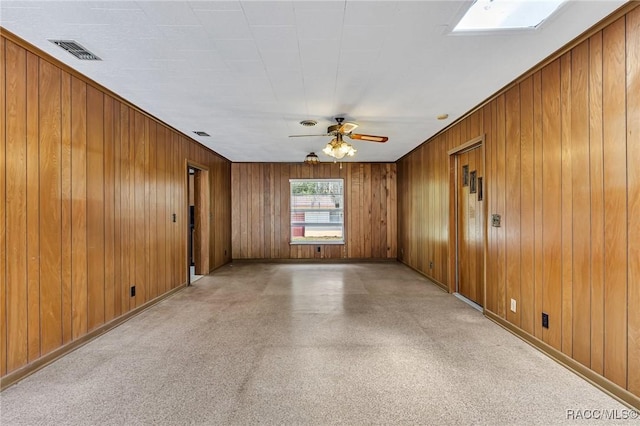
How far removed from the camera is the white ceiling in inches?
77.9

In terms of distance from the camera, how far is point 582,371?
7.61 feet

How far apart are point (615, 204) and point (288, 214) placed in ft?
21.5

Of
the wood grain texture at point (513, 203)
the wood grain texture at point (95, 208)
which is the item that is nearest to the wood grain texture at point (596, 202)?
the wood grain texture at point (513, 203)

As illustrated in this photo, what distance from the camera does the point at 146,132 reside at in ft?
13.4

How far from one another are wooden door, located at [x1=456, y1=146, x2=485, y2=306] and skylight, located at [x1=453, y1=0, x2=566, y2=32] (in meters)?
2.11

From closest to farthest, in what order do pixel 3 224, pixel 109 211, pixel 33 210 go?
pixel 3 224 < pixel 33 210 < pixel 109 211

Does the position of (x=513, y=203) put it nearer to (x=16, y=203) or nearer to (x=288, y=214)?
(x=16, y=203)

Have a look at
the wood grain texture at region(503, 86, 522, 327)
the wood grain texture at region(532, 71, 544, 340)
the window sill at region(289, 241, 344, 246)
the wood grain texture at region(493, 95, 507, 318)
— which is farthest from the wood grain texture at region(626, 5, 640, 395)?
the window sill at region(289, 241, 344, 246)

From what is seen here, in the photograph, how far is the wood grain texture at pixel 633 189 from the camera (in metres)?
1.93

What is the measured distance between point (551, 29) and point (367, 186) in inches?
228

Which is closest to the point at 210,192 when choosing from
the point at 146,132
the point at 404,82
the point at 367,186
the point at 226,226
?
the point at 226,226

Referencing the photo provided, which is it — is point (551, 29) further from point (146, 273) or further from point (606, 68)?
point (146, 273)

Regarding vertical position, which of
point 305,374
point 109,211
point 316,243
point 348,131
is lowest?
point 305,374

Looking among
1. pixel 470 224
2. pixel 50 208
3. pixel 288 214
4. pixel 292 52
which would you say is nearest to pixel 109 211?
pixel 50 208
